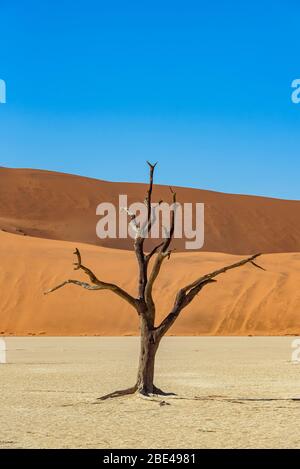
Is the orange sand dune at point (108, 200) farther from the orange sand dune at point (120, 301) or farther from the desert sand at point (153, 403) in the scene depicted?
the desert sand at point (153, 403)

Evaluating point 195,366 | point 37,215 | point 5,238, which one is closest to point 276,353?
point 195,366

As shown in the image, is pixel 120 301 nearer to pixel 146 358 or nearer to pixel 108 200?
pixel 146 358

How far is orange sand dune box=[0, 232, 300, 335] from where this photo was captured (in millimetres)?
47125

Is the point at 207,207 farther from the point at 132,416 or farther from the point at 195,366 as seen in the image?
the point at 132,416

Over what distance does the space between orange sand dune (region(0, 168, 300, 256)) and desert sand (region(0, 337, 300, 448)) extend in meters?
67.4

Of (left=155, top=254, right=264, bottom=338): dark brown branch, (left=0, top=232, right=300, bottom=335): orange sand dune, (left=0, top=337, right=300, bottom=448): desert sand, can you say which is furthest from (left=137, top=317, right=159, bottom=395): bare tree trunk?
(left=0, top=232, right=300, bottom=335): orange sand dune

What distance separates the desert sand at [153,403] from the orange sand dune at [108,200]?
6737 centimetres

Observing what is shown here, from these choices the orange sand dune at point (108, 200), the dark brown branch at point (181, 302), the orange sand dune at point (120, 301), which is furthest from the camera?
the orange sand dune at point (108, 200)

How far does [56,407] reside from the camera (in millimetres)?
15031

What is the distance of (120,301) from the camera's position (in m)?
50.5

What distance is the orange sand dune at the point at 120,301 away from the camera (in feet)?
155

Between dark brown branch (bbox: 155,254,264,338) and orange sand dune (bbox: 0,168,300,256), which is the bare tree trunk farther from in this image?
orange sand dune (bbox: 0,168,300,256)

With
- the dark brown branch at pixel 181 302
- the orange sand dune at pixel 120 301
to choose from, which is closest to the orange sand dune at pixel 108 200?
the orange sand dune at pixel 120 301
